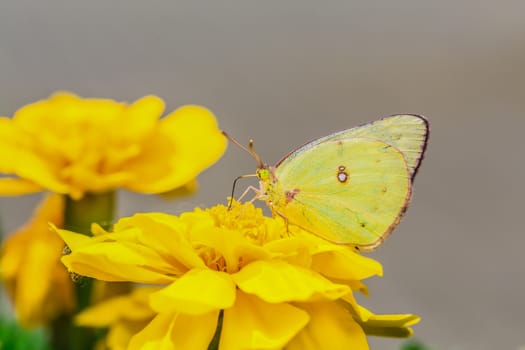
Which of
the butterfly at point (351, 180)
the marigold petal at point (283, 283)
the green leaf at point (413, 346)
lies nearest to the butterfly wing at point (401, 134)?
the butterfly at point (351, 180)

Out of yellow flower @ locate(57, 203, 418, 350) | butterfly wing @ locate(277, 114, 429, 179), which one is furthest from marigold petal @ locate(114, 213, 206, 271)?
butterfly wing @ locate(277, 114, 429, 179)

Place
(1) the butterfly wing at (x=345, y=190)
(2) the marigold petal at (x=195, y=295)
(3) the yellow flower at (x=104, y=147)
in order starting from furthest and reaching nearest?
(3) the yellow flower at (x=104, y=147) → (1) the butterfly wing at (x=345, y=190) → (2) the marigold petal at (x=195, y=295)

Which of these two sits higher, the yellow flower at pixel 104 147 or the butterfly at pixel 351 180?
the butterfly at pixel 351 180

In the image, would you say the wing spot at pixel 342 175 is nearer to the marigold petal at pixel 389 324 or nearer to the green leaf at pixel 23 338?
the marigold petal at pixel 389 324

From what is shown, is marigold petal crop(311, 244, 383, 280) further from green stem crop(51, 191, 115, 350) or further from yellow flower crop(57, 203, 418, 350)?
green stem crop(51, 191, 115, 350)

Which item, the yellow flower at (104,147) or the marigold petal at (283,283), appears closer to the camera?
the marigold petal at (283,283)
